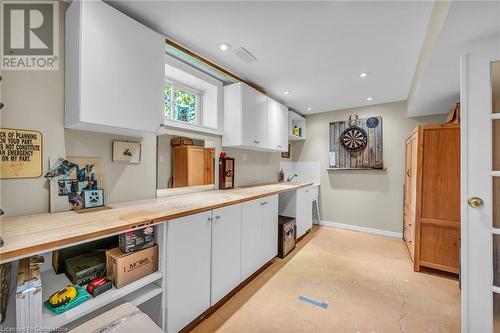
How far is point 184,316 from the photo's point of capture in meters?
1.41

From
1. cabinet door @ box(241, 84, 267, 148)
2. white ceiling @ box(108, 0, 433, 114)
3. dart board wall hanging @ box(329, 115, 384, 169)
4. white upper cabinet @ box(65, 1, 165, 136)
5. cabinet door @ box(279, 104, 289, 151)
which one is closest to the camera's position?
white upper cabinet @ box(65, 1, 165, 136)

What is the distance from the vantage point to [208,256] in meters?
1.57

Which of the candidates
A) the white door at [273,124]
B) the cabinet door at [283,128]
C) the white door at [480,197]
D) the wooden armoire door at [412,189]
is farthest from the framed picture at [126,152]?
the wooden armoire door at [412,189]

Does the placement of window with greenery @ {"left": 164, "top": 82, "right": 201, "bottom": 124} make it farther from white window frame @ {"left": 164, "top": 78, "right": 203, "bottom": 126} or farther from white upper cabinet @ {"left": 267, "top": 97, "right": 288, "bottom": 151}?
white upper cabinet @ {"left": 267, "top": 97, "right": 288, "bottom": 151}

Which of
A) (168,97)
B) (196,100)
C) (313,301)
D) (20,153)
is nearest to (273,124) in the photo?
(196,100)

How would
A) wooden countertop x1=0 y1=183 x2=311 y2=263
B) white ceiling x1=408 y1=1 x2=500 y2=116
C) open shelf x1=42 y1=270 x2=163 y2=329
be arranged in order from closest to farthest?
wooden countertop x1=0 y1=183 x2=311 y2=263 → open shelf x1=42 y1=270 x2=163 y2=329 → white ceiling x1=408 y1=1 x2=500 y2=116

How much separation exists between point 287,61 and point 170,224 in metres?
1.90

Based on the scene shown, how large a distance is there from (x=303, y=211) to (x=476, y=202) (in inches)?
83.7

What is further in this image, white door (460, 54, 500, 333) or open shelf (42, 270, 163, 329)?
white door (460, 54, 500, 333)

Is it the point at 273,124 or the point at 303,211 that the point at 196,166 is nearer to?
the point at 273,124

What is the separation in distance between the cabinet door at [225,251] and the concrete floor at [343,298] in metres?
0.17

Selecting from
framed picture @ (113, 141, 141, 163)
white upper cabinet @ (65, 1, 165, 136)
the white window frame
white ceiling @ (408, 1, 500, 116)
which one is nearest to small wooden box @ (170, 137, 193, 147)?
the white window frame

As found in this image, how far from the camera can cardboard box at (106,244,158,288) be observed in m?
1.15

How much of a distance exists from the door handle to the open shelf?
6.40 ft
